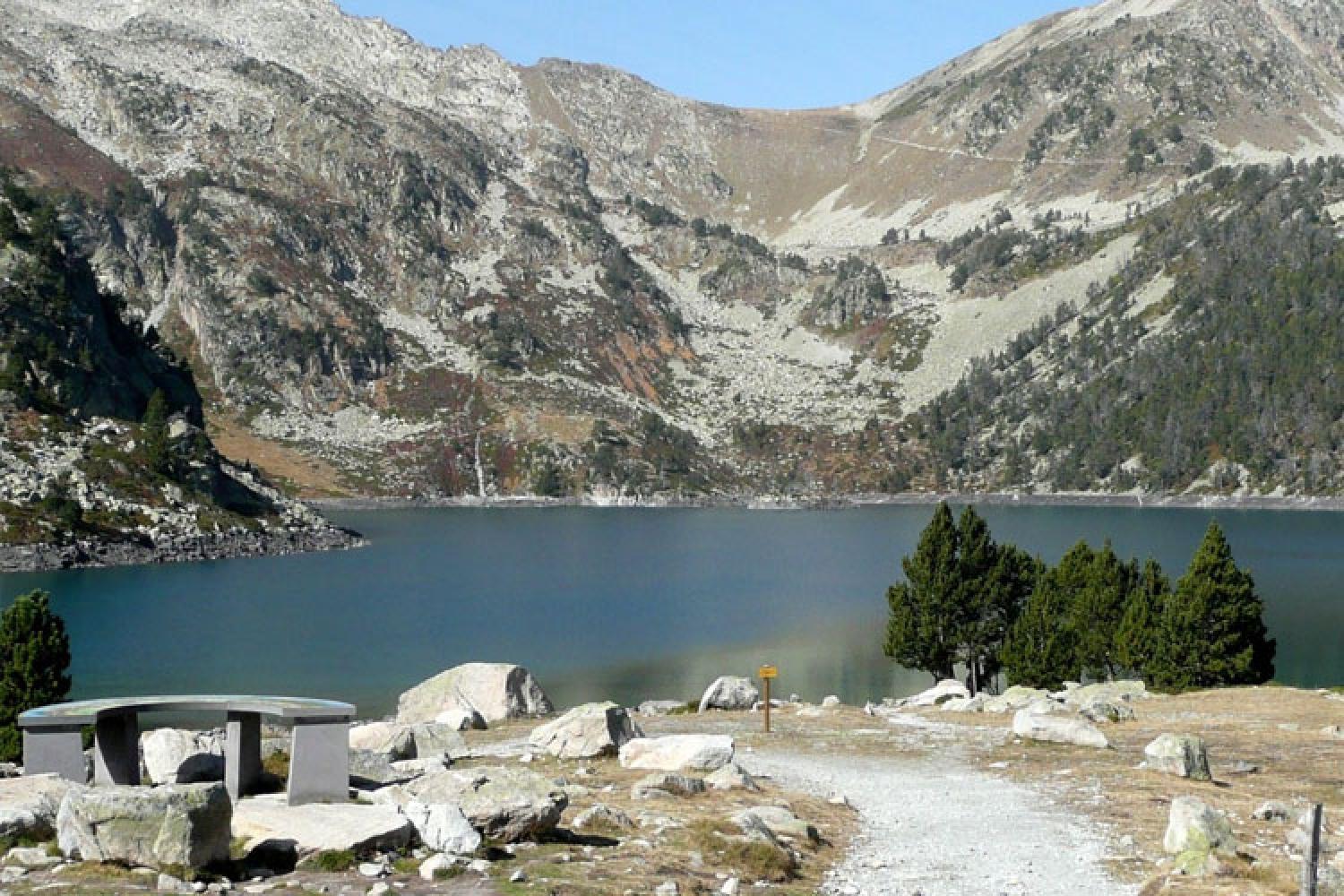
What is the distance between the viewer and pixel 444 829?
2162 centimetres

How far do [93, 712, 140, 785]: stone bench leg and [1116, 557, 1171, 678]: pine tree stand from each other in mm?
50206

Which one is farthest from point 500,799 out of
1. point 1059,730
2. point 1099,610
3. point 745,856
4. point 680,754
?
point 1099,610

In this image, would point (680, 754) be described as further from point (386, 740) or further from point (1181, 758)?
point (1181, 758)

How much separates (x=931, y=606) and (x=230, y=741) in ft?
168

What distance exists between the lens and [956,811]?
28094 millimetres

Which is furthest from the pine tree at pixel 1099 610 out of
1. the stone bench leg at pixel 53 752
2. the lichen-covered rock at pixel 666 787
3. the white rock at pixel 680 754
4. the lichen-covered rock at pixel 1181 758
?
the stone bench leg at pixel 53 752

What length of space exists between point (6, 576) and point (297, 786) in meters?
132

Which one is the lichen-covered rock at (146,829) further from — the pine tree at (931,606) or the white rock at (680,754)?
the pine tree at (931,606)

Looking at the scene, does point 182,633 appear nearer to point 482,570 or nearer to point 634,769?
point 482,570

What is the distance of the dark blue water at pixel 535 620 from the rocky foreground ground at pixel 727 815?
39.6 metres

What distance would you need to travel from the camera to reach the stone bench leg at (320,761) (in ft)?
78.4

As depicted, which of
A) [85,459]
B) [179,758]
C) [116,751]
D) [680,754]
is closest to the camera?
[116,751]

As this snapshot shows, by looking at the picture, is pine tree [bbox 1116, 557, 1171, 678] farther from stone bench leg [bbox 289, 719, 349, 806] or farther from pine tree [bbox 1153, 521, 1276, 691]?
stone bench leg [bbox 289, 719, 349, 806]

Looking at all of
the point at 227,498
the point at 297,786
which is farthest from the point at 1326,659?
the point at 227,498
